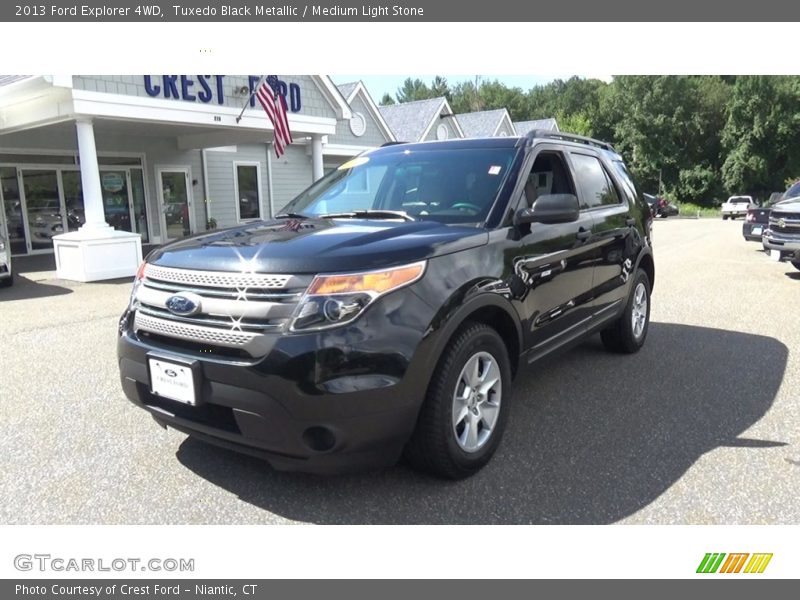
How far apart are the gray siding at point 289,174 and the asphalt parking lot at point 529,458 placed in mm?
15628

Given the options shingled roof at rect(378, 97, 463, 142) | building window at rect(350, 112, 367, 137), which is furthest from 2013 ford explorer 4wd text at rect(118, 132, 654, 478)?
shingled roof at rect(378, 97, 463, 142)

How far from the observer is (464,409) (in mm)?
3160

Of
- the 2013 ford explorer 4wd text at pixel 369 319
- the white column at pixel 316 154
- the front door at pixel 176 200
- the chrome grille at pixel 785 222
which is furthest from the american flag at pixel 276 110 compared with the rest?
the 2013 ford explorer 4wd text at pixel 369 319

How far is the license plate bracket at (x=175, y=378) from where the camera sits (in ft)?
8.96

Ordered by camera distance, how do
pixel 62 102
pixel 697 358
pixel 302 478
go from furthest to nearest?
1. pixel 62 102
2. pixel 697 358
3. pixel 302 478

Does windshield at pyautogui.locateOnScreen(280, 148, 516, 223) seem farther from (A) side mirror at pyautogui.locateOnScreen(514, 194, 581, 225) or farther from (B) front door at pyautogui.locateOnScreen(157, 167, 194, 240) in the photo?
(B) front door at pyautogui.locateOnScreen(157, 167, 194, 240)

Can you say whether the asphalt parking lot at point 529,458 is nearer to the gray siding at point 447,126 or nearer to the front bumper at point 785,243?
the front bumper at point 785,243

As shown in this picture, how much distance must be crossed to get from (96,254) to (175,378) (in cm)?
971

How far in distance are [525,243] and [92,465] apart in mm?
2843

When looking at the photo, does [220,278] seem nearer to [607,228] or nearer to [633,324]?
[607,228]

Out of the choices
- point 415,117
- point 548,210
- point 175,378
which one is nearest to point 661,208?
point 415,117

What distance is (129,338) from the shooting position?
3.13 m

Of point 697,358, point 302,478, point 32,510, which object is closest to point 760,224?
point 697,358

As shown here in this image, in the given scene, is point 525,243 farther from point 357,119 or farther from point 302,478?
point 357,119
